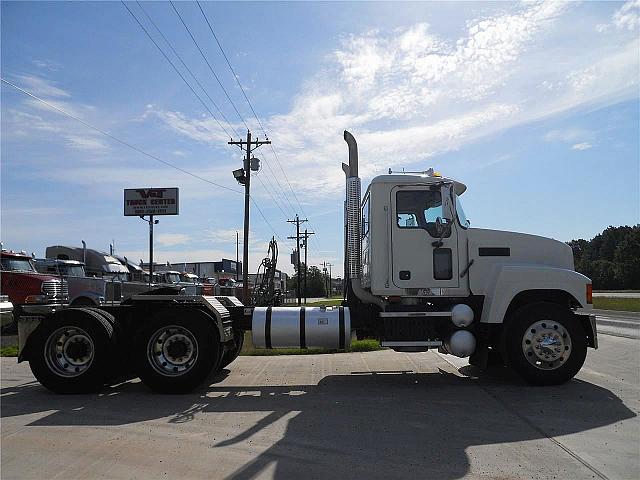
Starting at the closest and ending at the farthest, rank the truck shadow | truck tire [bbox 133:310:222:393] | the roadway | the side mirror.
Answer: the roadway → the truck shadow → truck tire [bbox 133:310:222:393] → the side mirror

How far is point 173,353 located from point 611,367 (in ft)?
23.7

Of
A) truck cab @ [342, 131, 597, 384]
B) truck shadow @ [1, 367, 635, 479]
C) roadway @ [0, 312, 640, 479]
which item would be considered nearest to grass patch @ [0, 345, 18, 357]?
roadway @ [0, 312, 640, 479]

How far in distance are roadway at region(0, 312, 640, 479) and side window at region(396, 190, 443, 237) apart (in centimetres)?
238

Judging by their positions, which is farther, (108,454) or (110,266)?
(110,266)

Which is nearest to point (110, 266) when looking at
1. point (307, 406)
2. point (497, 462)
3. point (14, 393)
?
point (14, 393)

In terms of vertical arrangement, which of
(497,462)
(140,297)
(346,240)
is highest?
(346,240)

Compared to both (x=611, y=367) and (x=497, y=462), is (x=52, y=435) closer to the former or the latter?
(x=497, y=462)

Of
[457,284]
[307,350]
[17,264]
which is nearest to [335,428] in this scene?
[457,284]

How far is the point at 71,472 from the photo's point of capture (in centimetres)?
452

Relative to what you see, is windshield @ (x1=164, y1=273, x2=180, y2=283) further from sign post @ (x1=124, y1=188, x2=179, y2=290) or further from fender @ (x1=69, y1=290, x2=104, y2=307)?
fender @ (x1=69, y1=290, x2=104, y2=307)

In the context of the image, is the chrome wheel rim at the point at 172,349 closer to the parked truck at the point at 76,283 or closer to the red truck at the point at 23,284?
the red truck at the point at 23,284

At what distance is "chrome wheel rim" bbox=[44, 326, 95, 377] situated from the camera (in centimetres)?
781

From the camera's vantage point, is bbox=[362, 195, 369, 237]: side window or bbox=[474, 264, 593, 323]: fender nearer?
bbox=[474, 264, 593, 323]: fender

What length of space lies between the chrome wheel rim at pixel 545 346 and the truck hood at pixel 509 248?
3.27ft
